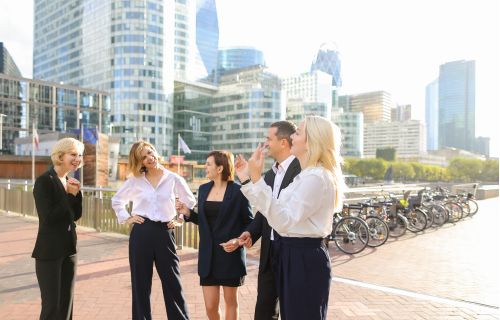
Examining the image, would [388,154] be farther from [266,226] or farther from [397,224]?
[266,226]

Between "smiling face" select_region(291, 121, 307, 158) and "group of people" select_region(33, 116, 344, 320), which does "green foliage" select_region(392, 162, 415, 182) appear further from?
"smiling face" select_region(291, 121, 307, 158)

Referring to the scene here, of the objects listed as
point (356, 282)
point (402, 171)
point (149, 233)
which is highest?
point (149, 233)

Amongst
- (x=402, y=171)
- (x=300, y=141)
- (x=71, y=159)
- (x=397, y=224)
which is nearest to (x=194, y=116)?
(x=402, y=171)

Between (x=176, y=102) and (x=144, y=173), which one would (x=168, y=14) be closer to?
(x=176, y=102)

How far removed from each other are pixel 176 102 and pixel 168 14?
22033mm

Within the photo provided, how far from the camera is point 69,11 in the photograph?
11100 centimetres

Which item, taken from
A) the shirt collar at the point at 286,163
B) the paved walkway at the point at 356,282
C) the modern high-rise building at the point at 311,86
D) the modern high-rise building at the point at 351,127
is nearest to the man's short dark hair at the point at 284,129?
the shirt collar at the point at 286,163

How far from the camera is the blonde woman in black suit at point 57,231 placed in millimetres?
3461

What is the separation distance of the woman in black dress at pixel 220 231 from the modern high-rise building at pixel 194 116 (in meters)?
99.3

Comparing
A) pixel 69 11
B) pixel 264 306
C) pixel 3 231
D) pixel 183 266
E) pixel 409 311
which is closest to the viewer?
pixel 264 306

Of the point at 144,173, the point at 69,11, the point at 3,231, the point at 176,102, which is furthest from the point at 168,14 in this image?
the point at 144,173

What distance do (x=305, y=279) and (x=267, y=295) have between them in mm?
904

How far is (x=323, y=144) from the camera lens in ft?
8.43

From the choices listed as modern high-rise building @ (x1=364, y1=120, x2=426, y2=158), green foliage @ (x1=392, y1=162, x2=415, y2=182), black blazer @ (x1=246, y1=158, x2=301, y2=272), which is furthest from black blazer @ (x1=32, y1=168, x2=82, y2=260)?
modern high-rise building @ (x1=364, y1=120, x2=426, y2=158)
